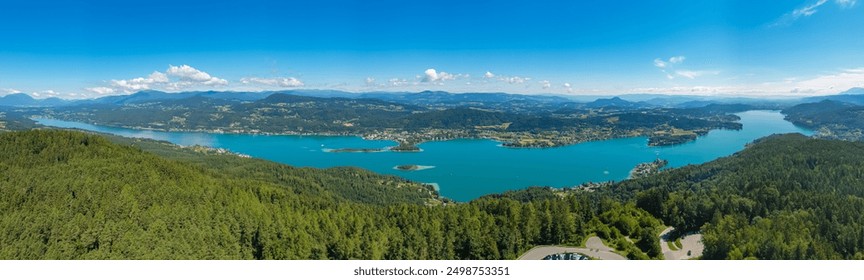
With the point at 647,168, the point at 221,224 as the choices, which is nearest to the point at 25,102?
the point at 647,168

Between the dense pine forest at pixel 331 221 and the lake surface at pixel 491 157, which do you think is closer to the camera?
the dense pine forest at pixel 331 221

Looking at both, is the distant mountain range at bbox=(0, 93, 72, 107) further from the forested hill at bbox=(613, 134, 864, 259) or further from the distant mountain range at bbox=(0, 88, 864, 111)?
the forested hill at bbox=(613, 134, 864, 259)

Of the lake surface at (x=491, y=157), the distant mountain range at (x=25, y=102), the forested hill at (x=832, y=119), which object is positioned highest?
the distant mountain range at (x=25, y=102)

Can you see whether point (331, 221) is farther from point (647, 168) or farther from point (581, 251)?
point (647, 168)

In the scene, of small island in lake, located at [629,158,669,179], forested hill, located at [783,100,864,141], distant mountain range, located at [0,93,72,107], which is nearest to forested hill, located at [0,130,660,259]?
small island in lake, located at [629,158,669,179]

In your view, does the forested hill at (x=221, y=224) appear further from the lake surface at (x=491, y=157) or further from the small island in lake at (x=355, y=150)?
the small island in lake at (x=355, y=150)

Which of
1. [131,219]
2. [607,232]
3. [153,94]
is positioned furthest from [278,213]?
[153,94]

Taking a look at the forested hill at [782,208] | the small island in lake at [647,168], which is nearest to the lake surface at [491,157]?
the small island in lake at [647,168]
